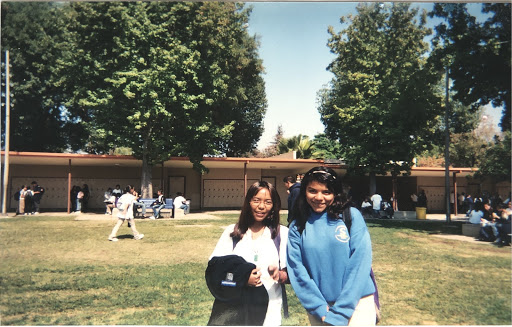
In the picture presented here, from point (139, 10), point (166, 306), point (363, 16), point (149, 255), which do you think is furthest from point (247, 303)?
point (363, 16)

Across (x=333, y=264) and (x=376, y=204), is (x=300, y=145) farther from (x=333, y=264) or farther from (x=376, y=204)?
(x=333, y=264)

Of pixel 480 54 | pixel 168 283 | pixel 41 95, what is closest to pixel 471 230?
pixel 480 54

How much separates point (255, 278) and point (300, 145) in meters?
29.6

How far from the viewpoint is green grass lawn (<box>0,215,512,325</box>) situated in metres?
4.23

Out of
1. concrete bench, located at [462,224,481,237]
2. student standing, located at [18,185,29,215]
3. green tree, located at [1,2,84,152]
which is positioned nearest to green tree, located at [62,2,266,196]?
green tree, located at [1,2,84,152]

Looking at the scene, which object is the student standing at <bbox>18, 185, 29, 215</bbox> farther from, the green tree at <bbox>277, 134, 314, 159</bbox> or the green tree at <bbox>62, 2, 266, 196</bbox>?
the green tree at <bbox>277, 134, 314, 159</bbox>

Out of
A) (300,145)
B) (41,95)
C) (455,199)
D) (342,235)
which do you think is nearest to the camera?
(342,235)

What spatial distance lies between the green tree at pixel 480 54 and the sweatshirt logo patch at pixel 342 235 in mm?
4291

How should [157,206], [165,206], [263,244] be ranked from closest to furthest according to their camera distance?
[263,244] → [157,206] → [165,206]

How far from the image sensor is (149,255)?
7828 millimetres

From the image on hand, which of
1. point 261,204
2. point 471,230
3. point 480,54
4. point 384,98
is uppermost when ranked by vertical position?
point 384,98

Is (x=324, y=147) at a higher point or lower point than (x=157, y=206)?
higher

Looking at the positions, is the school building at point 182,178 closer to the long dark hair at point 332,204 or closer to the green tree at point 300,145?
the green tree at point 300,145

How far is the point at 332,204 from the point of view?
2359mm
